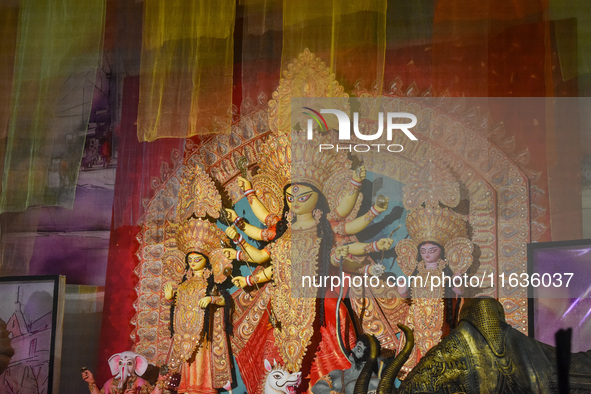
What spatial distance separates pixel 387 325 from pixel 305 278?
52 cm

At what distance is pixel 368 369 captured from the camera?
344 centimetres

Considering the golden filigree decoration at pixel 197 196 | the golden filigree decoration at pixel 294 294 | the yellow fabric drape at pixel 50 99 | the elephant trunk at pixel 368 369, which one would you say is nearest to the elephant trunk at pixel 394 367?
the elephant trunk at pixel 368 369

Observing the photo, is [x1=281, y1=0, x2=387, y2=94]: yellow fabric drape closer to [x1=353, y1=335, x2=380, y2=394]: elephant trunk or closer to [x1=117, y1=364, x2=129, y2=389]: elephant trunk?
[x1=353, y1=335, x2=380, y2=394]: elephant trunk

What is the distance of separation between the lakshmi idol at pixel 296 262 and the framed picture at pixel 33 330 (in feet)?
3.58

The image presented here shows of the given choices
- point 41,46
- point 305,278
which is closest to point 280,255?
point 305,278

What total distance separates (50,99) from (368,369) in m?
2.52

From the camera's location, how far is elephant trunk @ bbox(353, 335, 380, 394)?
3.41 meters

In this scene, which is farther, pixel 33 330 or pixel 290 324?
pixel 33 330

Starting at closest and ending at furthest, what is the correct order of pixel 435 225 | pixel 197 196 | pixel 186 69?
1. pixel 435 225
2. pixel 197 196
3. pixel 186 69

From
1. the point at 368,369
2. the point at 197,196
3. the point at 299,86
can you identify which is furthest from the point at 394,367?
the point at 299,86

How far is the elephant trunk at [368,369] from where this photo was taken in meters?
3.41

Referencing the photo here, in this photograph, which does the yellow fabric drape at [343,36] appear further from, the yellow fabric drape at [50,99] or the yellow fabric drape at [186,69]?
the yellow fabric drape at [50,99]

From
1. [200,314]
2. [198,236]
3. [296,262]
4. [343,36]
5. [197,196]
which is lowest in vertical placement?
[200,314]

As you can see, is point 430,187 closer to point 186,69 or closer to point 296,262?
point 296,262
